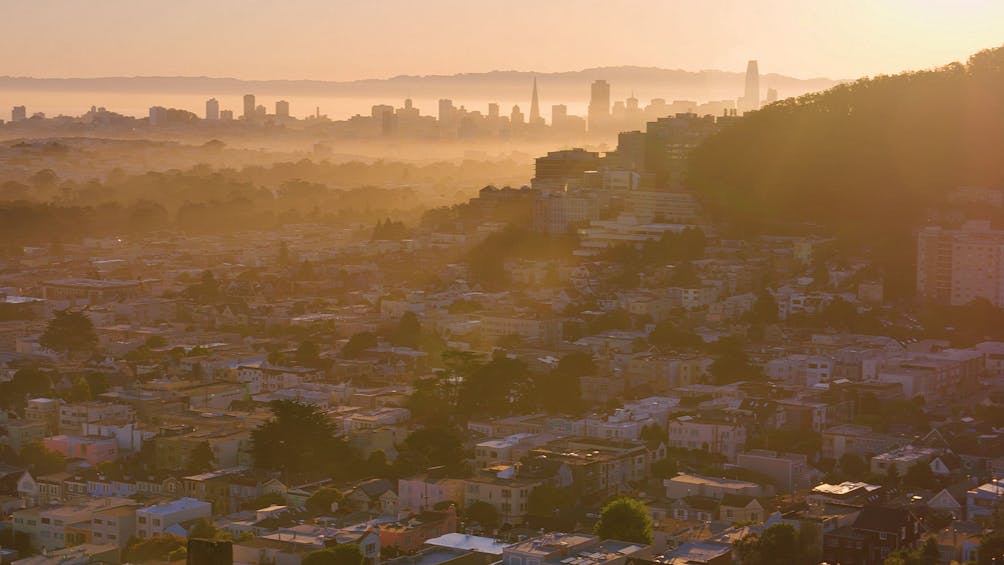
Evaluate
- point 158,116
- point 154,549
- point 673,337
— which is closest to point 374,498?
point 154,549

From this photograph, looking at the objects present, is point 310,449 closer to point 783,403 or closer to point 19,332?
point 783,403

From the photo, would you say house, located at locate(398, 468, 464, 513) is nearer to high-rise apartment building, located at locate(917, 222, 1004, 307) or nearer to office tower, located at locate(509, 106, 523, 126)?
high-rise apartment building, located at locate(917, 222, 1004, 307)

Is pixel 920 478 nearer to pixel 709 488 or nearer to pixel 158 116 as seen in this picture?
pixel 709 488

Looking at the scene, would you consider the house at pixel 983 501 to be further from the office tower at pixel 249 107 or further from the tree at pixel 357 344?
the office tower at pixel 249 107

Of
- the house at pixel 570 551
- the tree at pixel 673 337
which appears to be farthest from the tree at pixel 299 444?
the tree at pixel 673 337

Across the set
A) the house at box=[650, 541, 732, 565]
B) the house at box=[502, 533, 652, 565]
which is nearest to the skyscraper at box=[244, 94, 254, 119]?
the house at box=[502, 533, 652, 565]

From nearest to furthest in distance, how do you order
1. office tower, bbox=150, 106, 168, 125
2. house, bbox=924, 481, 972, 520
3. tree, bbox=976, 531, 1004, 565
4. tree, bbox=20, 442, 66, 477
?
tree, bbox=976, 531, 1004, 565 < house, bbox=924, 481, 972, 520 < tree, bbox=20, 442, 66, 477 < office tower, bbox=150, 106, 168, 125
